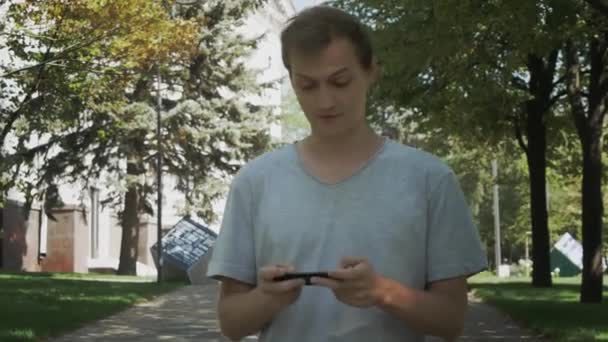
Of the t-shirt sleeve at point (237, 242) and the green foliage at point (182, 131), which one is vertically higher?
the green foliage at point (182, 131)

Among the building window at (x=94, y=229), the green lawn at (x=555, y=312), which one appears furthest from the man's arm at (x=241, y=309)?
the building window at (x=94, y=229)

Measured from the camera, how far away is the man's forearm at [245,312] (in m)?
2.53

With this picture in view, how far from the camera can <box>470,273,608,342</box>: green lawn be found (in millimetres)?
13945

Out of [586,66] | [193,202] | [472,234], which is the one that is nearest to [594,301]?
[586,66]

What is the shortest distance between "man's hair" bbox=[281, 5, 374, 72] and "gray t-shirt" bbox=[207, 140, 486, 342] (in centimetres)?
23

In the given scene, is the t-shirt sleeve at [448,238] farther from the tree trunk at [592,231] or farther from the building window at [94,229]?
the building window at [94,229]

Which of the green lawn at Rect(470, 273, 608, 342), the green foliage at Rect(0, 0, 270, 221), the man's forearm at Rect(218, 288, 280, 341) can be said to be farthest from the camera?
the green foliage at Rect(0, 0, 270, 221)

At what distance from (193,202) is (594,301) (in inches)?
911

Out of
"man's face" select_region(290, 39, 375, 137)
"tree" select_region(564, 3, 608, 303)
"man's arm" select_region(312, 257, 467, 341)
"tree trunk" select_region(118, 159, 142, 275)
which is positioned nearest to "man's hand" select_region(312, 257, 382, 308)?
"man's arm" select_region(312, 257, 467, 341)

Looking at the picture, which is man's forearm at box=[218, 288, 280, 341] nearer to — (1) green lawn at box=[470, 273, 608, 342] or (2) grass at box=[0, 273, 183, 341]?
(1) green lawn at box=[470, 273, 608, 342]

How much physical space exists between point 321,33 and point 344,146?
10.1 inches

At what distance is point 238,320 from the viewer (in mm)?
2617

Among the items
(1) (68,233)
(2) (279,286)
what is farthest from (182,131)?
(2) (279,286)

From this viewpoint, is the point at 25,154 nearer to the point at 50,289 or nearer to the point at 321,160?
the point at 50,289
